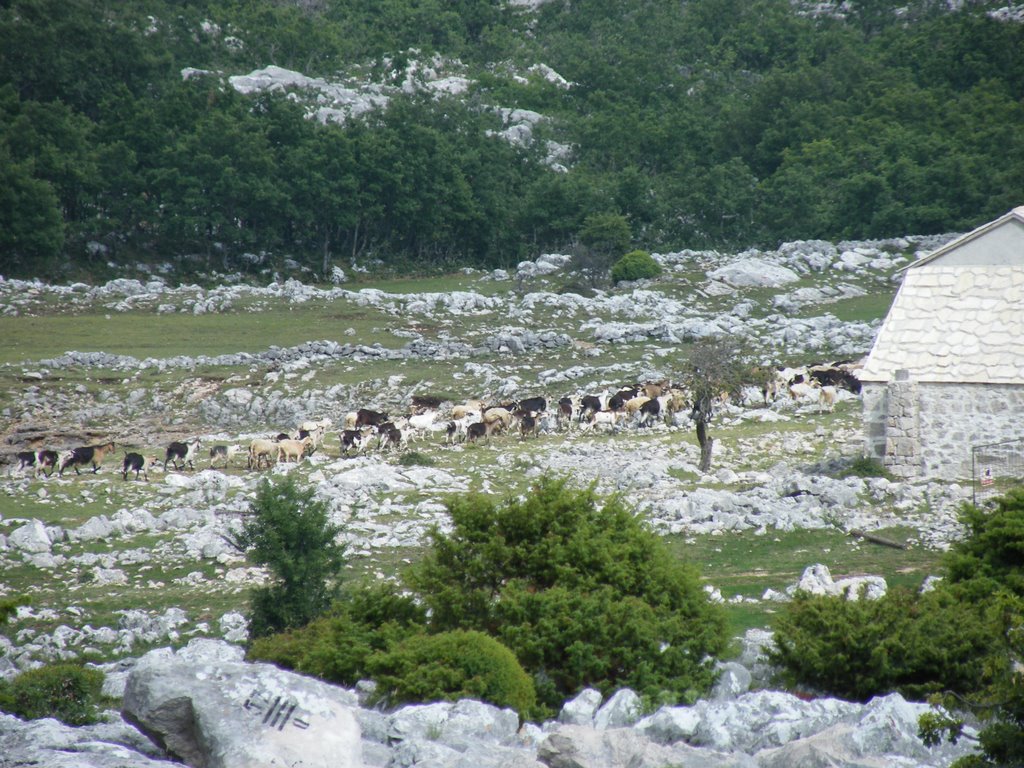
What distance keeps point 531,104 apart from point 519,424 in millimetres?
60553

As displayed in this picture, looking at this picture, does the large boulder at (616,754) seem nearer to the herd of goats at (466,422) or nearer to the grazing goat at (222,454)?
the herd of goats at (466,422)

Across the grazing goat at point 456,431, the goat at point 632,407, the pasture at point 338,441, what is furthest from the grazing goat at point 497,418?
the goat at point 632,407

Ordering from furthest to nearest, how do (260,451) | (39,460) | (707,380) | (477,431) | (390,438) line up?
1. (477,431)
2. (390,438)
3. (260,451)
4. (39,460)
5. (707,380)

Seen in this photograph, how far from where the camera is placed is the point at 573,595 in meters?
11.8

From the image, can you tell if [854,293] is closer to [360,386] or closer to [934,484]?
[360,386]

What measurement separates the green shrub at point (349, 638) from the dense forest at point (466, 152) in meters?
47.1

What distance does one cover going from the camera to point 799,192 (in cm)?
6406

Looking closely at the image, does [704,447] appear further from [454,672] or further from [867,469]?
[454,672]

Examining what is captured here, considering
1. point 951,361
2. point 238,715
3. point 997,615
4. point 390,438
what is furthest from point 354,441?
point 238,715

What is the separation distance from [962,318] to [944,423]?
2.27 meters

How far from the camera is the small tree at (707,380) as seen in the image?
2497 cm

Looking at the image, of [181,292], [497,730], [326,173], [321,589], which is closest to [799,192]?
[326,173]

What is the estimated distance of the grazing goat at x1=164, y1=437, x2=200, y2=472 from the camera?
2742cm

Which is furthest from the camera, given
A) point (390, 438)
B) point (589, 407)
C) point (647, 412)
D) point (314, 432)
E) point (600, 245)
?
point (600, 245)
